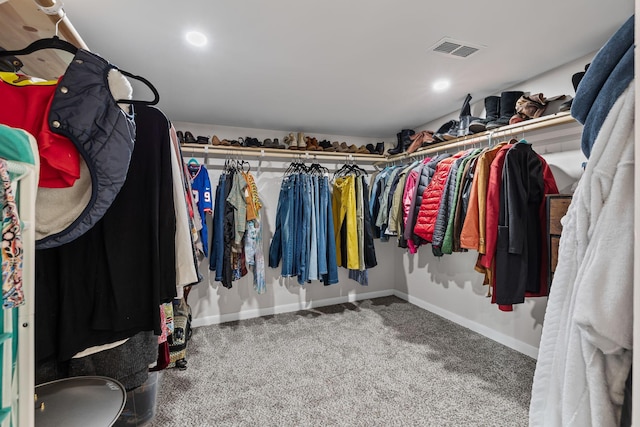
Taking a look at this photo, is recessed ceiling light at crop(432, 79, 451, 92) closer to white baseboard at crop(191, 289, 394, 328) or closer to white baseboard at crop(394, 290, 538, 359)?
white baseboard at crop(394, 290, 538, 359)

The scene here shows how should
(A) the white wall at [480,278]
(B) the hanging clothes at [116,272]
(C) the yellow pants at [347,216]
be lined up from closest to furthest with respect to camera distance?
(B) the hanging clothes at [116,272]
(A) the white wall at [480,278]
(C) the yellow pants at [347,216]

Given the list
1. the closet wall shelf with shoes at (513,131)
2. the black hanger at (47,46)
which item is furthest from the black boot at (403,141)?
the black hanger at (47,46)

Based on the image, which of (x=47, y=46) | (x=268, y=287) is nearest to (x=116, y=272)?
(x=47, y=46)

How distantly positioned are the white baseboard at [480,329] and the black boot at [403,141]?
5.83 ft

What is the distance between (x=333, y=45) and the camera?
1683 mm

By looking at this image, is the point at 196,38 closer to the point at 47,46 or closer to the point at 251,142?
the point at 47,46

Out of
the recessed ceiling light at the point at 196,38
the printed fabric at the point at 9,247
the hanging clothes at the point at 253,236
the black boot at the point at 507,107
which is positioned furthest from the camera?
the hanging clothes at the point at 253,236

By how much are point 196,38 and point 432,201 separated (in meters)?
1.94

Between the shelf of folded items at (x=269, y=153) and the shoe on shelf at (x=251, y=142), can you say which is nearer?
the shelf of folded items at (x=269, y=153)

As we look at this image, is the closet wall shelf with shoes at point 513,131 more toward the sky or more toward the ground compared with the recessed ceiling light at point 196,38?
more toward the ground

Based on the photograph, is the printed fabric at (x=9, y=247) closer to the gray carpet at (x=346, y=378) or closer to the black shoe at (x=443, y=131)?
the gray carpet at (x=346, y=378)

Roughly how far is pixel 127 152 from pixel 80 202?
0.53 ft

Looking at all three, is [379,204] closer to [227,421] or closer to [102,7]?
[227,421]

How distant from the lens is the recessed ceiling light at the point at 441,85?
2213mm
